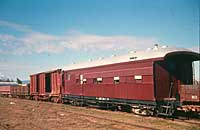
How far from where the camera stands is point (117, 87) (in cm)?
2028

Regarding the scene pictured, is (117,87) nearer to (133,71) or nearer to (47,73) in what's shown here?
(133,71)

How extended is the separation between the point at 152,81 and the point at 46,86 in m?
22.3

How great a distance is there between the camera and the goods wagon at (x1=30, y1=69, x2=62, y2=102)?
32156 millimetres

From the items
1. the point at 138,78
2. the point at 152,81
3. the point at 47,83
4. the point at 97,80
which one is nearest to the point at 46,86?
the point at 47,83

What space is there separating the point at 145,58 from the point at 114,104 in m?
5.49

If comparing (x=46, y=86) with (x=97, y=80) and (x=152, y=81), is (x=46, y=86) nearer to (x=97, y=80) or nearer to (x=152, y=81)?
(x=97, y=80)

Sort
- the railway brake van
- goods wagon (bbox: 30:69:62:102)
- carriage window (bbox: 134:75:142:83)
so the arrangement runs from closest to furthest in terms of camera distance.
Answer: the railway brake van
carriage window (bbox: 134:75:142:83)
goods wagon (bbox: 30:69:62:102)

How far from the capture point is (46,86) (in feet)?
120

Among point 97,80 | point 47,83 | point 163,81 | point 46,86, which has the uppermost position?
point 97,80

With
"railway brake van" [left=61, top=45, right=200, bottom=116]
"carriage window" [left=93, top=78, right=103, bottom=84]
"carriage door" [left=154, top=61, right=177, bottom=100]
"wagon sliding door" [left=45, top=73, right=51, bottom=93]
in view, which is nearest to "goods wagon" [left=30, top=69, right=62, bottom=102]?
"wagon sliding door" [left=45, top=73, right=51, bottom=93]

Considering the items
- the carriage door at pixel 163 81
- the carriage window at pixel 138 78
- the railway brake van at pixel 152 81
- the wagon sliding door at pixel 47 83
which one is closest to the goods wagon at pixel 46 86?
the wagon sliding door at pixel 47 83

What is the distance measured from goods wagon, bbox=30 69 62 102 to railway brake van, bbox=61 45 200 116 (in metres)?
11.3

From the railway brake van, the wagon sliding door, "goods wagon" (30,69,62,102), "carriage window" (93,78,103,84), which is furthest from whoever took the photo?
the wagon sliding door

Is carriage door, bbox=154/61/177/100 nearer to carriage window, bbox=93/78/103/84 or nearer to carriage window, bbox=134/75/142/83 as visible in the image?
carriage window, bbox=134/75/142/83
